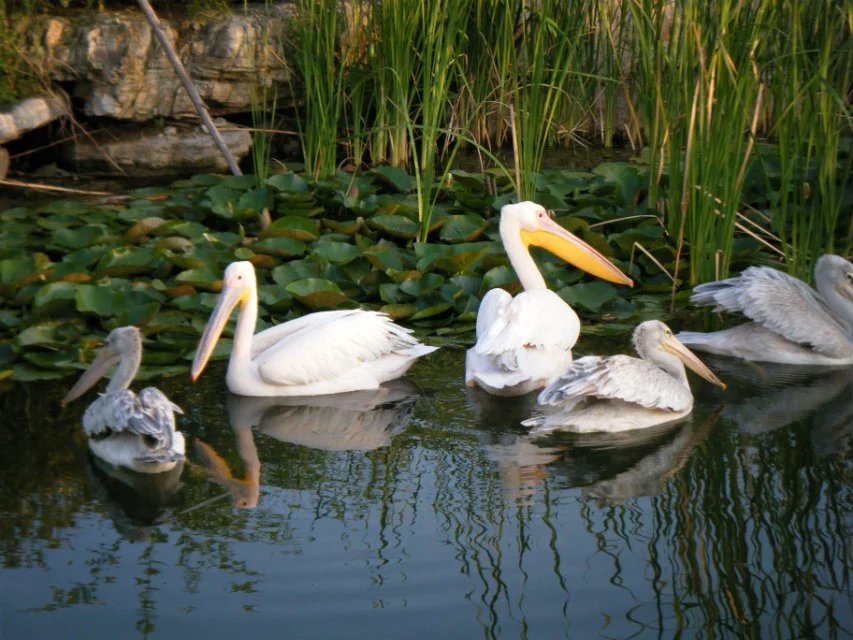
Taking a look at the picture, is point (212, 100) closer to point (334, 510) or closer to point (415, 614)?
point (334, 510)

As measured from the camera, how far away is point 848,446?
4098 millimetres

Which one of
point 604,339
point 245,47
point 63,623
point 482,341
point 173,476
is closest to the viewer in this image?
point 63,623

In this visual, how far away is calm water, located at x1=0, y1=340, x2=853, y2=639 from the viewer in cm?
300

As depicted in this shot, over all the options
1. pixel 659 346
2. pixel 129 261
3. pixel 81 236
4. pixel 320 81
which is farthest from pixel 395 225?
pixel 659 346

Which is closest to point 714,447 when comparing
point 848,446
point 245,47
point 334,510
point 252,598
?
point 848,446

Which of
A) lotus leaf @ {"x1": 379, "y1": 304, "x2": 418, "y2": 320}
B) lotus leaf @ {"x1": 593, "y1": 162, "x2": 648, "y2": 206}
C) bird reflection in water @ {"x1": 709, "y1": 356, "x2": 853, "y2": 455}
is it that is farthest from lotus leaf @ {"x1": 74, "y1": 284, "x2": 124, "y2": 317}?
lotus leaf @ {"x1": 593, "y1": 162, "x2": 648, "y2": 206}

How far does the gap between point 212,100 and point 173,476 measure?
493cm

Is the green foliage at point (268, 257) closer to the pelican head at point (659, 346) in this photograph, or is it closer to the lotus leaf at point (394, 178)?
the lotus leaf at point (394, 178)

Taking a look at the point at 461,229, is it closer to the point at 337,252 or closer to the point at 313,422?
the point at 337,252

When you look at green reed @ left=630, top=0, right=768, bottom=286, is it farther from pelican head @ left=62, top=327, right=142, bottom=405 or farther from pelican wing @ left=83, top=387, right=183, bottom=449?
pelican wing @ left=83, top=387, right=183, bottom=449

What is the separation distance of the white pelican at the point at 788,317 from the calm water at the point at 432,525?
34 cm

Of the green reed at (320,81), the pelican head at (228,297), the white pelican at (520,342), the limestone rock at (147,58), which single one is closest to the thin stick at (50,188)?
the limestone rock at (147,58)

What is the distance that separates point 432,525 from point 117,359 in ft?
4.99

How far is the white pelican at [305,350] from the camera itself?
15.1 ft
